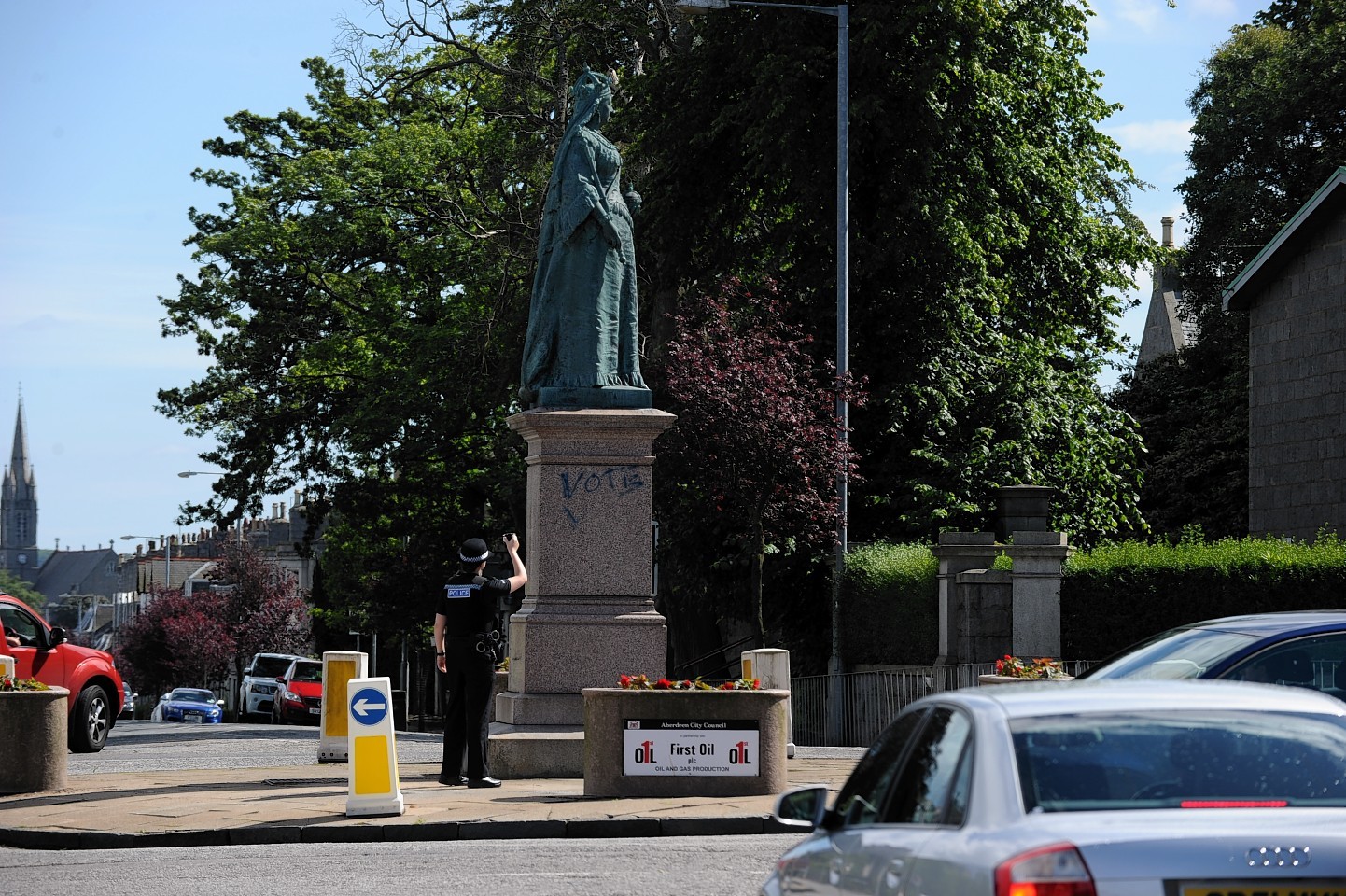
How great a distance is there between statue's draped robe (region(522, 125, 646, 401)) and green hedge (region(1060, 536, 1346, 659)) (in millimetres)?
8769

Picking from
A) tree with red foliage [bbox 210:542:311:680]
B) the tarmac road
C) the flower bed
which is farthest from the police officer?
tree with red foliage [bbox 210:542:311:680]

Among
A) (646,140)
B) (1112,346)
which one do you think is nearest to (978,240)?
(1112,346)

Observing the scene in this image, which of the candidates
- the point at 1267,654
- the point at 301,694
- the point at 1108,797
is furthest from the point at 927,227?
the point at 1108,797

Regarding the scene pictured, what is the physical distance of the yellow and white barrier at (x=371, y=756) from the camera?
13.3 metres

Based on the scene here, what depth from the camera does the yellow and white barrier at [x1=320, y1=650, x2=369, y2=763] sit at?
18250mm

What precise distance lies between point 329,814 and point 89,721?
11109 mm

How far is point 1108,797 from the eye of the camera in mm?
4883

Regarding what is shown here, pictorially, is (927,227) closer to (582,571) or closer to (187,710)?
(582,571)

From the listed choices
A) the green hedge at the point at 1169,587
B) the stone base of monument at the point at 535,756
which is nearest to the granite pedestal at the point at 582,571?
the stone base of monument at the point at 535,756

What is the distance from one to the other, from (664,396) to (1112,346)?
875 centimetres

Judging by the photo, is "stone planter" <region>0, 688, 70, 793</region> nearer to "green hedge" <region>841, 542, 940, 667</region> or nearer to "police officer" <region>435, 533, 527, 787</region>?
"police officer" <region>435, 533, 527, 787</region>

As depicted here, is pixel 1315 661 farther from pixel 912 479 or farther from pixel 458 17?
pixel 458 17

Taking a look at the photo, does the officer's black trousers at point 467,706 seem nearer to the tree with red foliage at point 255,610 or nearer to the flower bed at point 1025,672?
the flower bed at point 1025,672

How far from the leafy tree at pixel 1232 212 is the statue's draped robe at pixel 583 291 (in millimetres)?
25949
